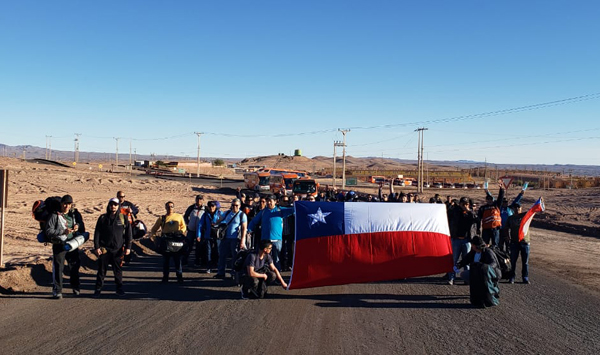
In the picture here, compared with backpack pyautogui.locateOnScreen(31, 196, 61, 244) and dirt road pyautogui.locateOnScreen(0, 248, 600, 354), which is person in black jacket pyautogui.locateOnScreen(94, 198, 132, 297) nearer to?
dirt road pyautogui.locateOnScreen(0, 248, 600, 354)

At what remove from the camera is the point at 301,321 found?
7.69m

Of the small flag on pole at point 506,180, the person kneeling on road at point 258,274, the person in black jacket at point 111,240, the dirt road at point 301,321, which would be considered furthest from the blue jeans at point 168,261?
the small flag on pole at point 506,180

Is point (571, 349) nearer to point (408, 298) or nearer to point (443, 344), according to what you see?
point (443, 344)

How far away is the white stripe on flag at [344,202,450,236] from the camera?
1002 centimetres

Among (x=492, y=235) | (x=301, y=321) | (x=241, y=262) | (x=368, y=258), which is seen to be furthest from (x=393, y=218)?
(x=301, y=321)

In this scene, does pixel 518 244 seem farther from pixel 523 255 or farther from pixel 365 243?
pixel 365 243

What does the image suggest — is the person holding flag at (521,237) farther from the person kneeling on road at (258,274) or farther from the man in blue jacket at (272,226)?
the person kneeling on road at (258,274)

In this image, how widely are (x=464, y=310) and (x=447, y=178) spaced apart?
240ft

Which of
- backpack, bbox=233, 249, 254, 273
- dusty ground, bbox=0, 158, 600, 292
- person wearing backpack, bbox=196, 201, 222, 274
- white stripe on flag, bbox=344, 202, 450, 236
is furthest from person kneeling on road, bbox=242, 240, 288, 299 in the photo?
dusty ground, bbox=0, 158, 600, 292

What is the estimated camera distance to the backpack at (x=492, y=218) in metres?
11.3

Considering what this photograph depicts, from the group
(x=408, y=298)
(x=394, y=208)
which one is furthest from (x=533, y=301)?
(x=394, y=208)

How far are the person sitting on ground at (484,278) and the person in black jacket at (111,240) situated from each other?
6.29 metres

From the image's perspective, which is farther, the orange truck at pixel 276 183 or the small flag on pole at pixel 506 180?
the orange truck at pixel 276 183

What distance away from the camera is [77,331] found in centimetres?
704
